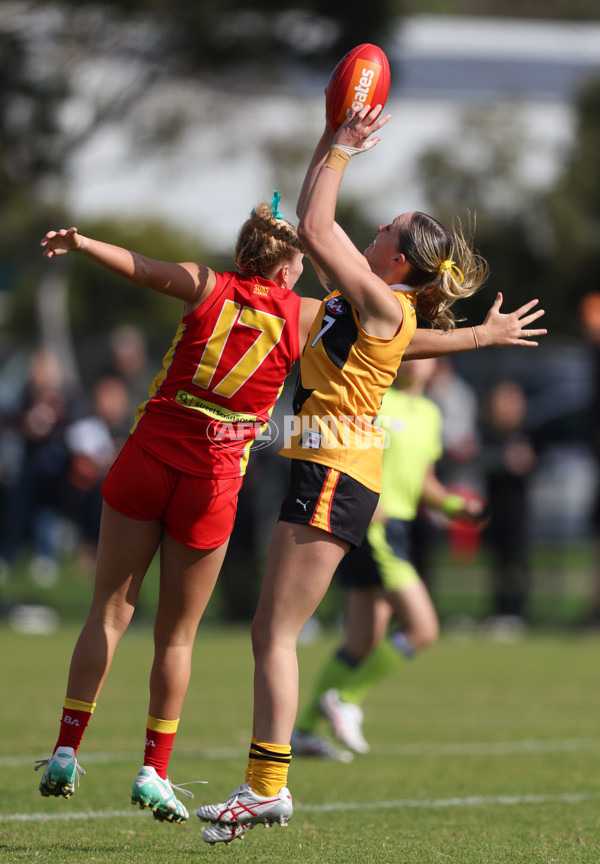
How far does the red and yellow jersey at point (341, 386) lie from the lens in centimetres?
453

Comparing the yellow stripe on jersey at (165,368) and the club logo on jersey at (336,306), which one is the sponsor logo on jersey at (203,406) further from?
the club logo on jersey at (336,306)

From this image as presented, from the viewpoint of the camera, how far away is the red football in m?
4.47

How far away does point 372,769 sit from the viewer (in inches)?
255

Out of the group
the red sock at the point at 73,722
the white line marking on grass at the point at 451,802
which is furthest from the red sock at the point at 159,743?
the white line marking on grass at the point at 451,802

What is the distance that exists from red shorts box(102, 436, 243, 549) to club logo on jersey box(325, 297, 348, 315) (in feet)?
2.40

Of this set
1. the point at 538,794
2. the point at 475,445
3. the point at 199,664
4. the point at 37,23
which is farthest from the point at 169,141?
the point at 538,794

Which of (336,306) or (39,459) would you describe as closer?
(336,306)

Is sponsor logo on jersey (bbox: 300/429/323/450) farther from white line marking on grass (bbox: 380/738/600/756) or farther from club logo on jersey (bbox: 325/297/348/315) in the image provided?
white line marking on grass (bbox: 380/738/600/756)

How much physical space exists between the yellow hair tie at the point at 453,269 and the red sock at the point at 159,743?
6.35 feet

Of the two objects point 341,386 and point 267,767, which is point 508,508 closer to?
point 341,386

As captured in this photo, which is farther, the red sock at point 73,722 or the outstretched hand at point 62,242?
the red sock at point 73,722

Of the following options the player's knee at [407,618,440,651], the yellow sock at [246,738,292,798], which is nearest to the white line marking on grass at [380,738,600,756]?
the player's knee at [407,618,440,651]

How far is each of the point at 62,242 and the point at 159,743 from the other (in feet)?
6.10

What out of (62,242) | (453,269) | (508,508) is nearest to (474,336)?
(453,269)
